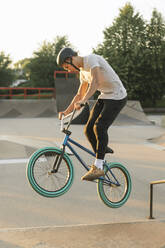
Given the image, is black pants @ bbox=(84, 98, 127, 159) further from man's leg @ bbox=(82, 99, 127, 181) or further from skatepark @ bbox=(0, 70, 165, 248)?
skatepark @ bbox=(0, 70, 165, 248)

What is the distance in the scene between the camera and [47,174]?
12.2 feet

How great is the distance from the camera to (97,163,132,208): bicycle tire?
160 inches

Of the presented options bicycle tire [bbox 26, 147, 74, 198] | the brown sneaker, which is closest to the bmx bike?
bicycle tire [bbox 26, 147, 74, 198]

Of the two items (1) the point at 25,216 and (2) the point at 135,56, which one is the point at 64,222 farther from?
(2) the point at 135,56

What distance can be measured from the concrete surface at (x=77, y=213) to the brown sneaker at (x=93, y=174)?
1.79 ft

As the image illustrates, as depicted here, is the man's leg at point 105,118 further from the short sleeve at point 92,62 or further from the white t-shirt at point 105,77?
the short sleeve at point 92,62

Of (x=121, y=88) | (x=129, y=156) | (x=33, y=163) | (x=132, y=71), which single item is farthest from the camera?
(x=132, y=71)

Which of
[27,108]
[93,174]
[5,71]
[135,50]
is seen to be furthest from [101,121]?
[5,71]

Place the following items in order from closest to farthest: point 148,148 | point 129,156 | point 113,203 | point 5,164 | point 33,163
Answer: point 33,163, point 113,203, point 5,164, point 129,156, point 148,148

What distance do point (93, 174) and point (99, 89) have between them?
1.06 m

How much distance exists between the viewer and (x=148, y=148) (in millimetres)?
9391

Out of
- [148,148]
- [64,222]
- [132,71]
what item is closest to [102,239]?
[64,222]

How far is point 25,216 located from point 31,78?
155 ft

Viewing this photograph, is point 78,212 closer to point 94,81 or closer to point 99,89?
point 99,89
